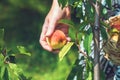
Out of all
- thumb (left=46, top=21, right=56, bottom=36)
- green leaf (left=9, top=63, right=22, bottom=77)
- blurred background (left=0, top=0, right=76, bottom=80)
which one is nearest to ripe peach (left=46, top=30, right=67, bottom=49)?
thumb (left=46, top=21, right=56, bottom=36)

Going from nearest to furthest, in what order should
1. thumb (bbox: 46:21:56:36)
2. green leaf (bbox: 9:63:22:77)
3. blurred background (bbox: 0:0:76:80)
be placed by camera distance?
green leaf (bbox: 9:63:22:77), thumb (bbox: 46:21:56:36), blurred background (bbox: 0:0:76:80)

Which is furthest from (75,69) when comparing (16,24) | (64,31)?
(16,24)

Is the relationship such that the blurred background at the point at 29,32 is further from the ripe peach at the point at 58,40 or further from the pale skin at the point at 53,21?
the ripe peach at the point at 58,40

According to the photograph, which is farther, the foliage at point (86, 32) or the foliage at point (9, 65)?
the foliage at point (9, 65)

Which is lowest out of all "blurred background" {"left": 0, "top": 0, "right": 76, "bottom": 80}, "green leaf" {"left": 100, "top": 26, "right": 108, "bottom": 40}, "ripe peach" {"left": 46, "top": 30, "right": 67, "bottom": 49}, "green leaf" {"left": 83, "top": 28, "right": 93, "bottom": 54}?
"blurred background" {"left": 0, "top": 0, "right": 76, "bottom": 80}

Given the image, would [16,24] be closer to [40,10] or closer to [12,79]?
[40,10]

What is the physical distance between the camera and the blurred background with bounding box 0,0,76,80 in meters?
6.16

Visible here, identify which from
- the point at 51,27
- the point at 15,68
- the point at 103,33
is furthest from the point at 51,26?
the point at 103,33

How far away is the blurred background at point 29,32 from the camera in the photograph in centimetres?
616

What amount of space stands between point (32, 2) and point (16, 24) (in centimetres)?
35

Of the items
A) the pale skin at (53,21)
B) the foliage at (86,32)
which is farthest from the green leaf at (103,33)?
the pale skin at (53,21)

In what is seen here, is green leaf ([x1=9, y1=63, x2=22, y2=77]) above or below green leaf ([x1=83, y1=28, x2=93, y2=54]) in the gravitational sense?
below

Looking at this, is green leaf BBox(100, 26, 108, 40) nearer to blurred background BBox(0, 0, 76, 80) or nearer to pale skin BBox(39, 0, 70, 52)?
pale skin BBox(39, 0, 70, 52)

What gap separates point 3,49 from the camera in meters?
2.15
